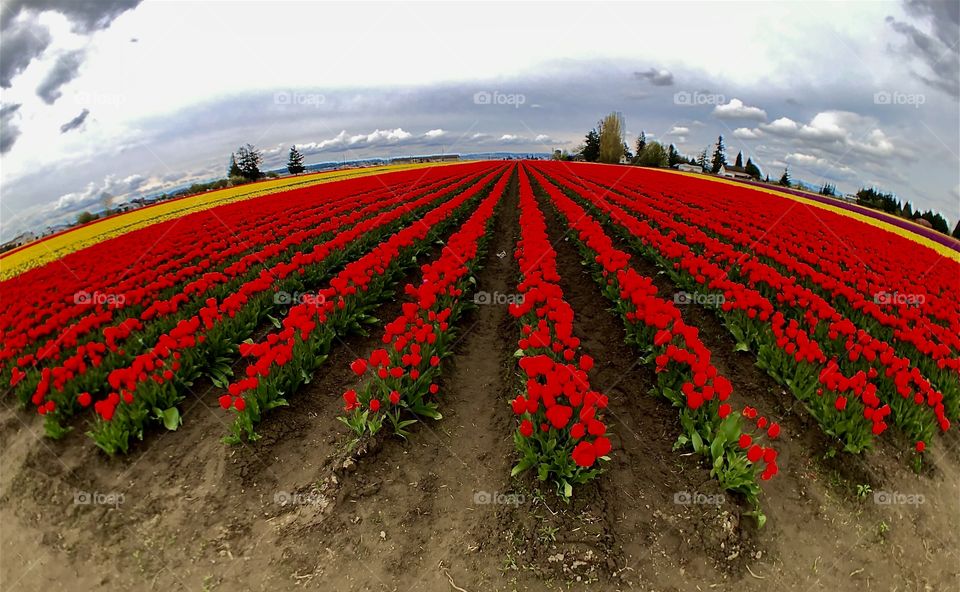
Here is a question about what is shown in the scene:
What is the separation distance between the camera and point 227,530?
460cm

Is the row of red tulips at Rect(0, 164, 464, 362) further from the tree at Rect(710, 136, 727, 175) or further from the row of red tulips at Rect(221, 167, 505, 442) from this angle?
the tree at Rect(710, 136, 727, 175)

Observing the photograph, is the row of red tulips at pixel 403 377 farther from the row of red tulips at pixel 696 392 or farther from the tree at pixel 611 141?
the tree at pixel 611 141

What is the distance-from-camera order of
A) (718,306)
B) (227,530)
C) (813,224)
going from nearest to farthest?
(227,530), (718,306), (813,224)

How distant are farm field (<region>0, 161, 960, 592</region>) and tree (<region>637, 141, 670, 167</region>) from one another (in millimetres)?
68235

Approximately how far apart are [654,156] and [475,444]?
7656 cm

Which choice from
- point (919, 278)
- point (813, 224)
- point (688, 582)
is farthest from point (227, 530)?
point (813, 224)

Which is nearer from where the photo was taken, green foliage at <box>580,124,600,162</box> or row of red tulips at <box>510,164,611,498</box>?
row of red tulips at <box>510,164,611,498</box>

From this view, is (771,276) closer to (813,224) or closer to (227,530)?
(227,530)

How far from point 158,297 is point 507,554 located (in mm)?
9706

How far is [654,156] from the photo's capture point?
70.8 metres

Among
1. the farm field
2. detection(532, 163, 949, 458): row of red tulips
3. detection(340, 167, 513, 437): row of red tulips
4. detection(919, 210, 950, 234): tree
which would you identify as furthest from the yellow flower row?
detection(919, 210, 950, 234): tree

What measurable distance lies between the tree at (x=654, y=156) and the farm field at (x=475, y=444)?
224 feet

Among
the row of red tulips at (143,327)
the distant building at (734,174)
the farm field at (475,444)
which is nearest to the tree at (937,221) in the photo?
the distant building at (734,174)

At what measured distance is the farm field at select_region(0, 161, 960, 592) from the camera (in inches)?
170
